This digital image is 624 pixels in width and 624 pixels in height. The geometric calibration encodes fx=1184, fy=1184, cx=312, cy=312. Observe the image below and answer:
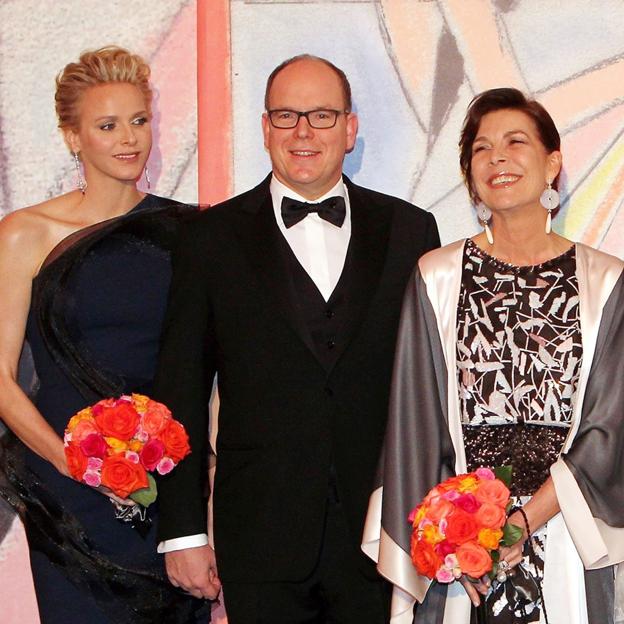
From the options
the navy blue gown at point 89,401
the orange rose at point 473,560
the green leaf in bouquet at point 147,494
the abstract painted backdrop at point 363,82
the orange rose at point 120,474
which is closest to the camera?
the orange rose at point 473,560

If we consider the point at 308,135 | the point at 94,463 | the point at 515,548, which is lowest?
the point at 515,548

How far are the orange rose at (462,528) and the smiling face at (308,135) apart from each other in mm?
1171

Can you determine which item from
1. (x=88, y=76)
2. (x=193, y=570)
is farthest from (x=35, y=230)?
(x=193, y=570)

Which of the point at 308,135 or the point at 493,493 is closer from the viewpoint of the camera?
the point at 493,493

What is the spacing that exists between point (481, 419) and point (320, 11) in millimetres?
1871

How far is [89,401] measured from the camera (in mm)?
3721

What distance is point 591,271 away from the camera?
3338 millimetres

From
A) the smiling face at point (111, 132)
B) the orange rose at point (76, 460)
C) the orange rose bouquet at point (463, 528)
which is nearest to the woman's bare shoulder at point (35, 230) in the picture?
the smiling face at point (111, 132)

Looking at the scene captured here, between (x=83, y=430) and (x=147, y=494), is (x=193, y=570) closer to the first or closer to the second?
(x=147, y=494)

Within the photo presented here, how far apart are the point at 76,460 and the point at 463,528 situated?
1.13 meters

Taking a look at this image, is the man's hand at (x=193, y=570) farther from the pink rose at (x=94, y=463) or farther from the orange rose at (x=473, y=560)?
the orange rose at (x=473, y=560)

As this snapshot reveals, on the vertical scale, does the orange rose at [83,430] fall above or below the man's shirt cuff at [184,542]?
above

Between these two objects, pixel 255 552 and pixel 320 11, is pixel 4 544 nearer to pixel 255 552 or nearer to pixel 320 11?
pixel 255 552

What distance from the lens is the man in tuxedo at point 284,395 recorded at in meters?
3.40
